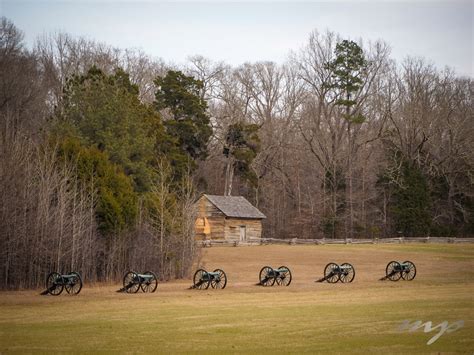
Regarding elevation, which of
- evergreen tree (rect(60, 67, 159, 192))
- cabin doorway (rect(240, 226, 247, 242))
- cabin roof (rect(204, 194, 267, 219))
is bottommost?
cabin doorway (rect(240, 226, 247, 242))

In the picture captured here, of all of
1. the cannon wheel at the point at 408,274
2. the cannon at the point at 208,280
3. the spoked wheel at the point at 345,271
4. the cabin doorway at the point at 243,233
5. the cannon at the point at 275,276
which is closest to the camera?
the cannon at the point at 208,280

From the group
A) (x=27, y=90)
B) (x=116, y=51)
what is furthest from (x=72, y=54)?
(x=27, y=90)

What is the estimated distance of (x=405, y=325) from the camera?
1839 centimetres

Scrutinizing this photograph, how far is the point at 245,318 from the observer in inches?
808

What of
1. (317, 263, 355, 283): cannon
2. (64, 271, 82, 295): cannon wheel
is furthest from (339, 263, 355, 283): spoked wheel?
(64, 271, 82, 295): cannon wheel

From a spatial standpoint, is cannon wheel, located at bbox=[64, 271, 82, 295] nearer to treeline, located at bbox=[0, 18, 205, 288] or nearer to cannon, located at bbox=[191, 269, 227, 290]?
treeline, located at bbox=[0, 18, 205, 288]

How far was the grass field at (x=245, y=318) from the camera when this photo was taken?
15.6 metres

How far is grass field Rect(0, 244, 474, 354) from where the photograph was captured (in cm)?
1562

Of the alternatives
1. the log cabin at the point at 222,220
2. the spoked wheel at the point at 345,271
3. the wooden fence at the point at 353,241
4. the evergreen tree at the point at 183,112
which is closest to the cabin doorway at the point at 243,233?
the log cabin at the point at 222,220

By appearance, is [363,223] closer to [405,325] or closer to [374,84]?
[374,84]

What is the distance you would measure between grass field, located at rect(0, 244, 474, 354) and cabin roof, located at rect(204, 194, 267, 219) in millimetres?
25532

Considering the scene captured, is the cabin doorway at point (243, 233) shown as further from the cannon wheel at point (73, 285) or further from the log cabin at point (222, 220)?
the cannon wheel at point (73, 285)

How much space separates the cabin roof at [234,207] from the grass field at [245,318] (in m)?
25.5

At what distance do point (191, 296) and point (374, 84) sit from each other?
51.3 m
